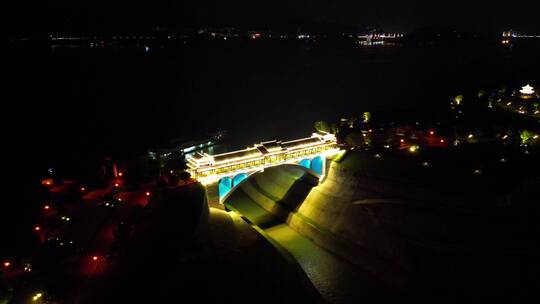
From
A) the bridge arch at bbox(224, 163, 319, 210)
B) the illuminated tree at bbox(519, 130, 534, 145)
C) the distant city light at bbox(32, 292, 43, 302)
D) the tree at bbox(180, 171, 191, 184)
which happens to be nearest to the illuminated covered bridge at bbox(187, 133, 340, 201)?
the tree at bbox(180, 171, 191, 184)

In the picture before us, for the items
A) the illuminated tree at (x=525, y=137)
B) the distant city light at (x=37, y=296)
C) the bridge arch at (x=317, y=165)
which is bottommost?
the distant city light at (x=37, y=296)

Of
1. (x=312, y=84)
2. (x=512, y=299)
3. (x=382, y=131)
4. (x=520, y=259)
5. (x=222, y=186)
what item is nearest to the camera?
(x=512, y=299)

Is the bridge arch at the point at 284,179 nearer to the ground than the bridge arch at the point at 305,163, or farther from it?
nearer to the ground

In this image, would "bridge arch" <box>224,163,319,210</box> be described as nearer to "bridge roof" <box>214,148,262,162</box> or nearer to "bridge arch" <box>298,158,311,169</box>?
"bridge arch" <box>298,158,311,169</box>

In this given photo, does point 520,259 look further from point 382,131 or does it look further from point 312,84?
point 312,84

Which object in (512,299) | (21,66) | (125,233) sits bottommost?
(512,299)

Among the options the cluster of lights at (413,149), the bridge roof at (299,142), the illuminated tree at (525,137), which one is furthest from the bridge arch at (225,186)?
the illuminated tree at (525,137)

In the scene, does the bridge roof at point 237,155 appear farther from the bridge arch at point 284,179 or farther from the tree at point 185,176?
the bridge arch at point 284,179

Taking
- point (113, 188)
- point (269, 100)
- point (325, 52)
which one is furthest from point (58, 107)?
point (325, 52)

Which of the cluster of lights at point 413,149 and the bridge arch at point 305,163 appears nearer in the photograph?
the bridge arch at point 305,163
